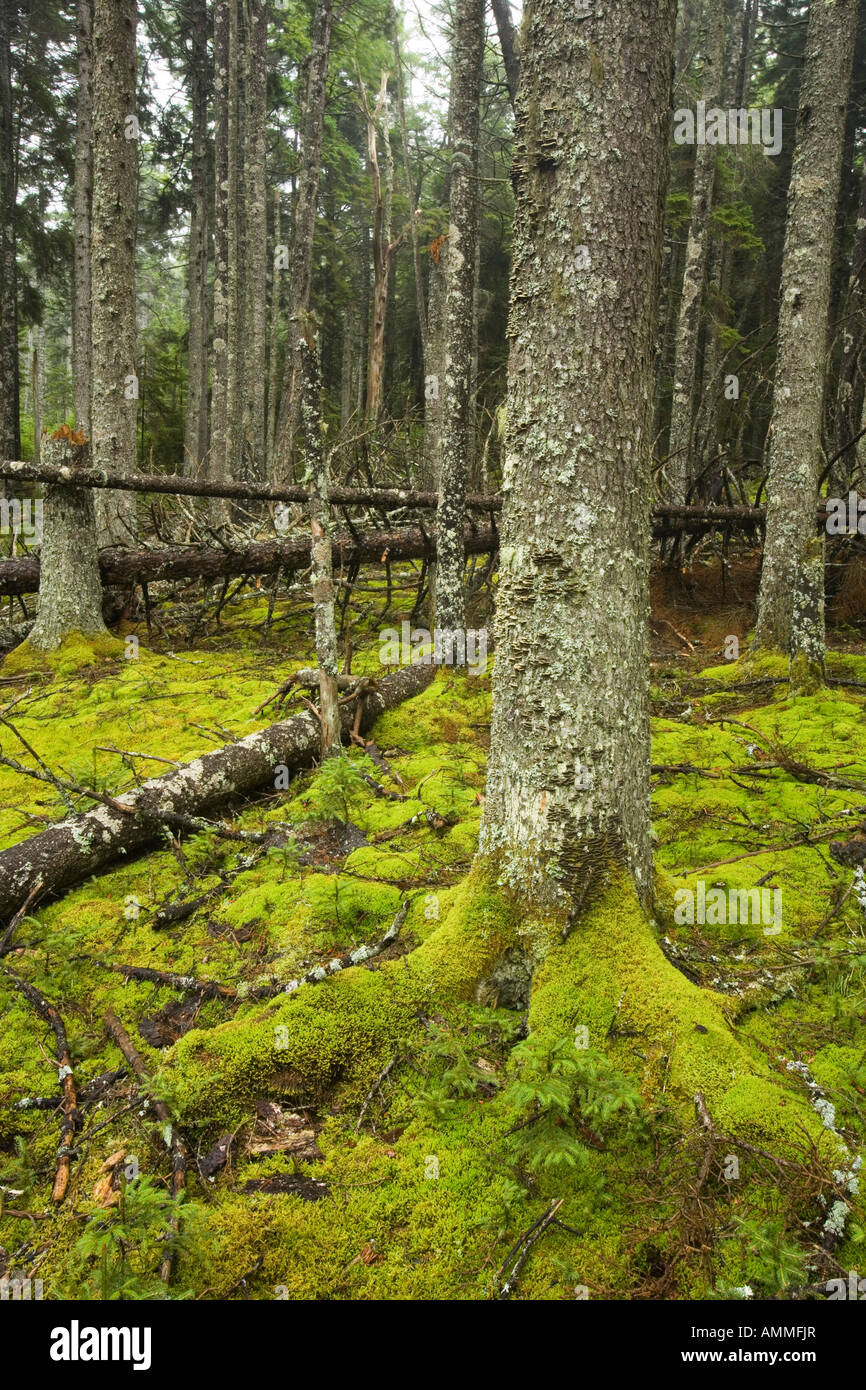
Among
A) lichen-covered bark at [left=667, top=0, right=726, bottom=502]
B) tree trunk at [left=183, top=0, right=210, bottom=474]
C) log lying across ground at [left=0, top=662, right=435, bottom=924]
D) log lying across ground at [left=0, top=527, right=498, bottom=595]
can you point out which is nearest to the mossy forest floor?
log lying across ground at [left=0, top=662, right=435, bottom=924]

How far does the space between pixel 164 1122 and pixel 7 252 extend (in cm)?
2109

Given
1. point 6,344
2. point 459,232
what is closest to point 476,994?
point 459,232

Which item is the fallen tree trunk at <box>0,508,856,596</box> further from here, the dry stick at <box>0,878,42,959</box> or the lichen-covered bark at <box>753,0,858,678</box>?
the dry stick at <box>0,878,42,959</box>

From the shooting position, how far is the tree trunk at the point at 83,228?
15688 mm

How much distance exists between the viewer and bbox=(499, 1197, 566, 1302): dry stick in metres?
2.08

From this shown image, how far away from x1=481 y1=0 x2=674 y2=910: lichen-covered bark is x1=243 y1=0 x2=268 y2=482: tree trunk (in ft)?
45.8

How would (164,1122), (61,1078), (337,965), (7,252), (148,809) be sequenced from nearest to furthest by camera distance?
1. (164,1122)
2. (61,1078)
3. (337,965)
4. (148,809)
5. (7,252)

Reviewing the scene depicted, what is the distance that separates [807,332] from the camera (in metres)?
7.07

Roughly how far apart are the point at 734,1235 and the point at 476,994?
118cm

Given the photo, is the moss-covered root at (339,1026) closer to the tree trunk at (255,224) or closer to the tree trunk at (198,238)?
the tree trunk at (255,224)

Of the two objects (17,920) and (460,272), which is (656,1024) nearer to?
(17,920)

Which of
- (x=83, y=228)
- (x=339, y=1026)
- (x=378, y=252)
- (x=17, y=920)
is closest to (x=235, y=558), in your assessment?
(x=17, y=920)

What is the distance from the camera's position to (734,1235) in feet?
6.86

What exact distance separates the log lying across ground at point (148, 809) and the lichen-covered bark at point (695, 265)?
11.1 metres
